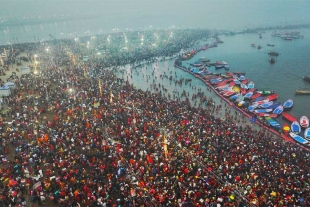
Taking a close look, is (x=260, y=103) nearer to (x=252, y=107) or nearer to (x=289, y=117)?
(x=252, y=107)

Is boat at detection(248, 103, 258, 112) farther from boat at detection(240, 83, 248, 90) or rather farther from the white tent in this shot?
the white tent

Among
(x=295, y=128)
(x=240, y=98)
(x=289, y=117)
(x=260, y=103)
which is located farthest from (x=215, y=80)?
(x=295, y=128)

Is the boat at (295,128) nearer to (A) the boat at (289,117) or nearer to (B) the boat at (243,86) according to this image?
(A) the boat at (289,117)

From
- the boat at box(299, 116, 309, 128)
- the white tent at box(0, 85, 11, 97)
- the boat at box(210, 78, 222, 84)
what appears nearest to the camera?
the boat at box(299, 116, 309, 128)

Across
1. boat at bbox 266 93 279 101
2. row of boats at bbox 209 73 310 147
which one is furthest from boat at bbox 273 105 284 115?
boat at bbox 266 93 279 101

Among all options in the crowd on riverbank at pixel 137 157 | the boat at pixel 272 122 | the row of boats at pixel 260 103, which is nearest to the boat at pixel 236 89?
the row of boats at pixel 260 103

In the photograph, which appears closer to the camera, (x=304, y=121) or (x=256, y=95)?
(x=304, y=121)

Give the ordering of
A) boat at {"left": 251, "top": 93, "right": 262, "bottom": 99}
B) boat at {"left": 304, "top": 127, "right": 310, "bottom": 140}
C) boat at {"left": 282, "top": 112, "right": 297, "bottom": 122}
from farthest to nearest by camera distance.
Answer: boat at {"left": 251, "top": 93, "right": 262, "bottom": 99}
boat at {"left": 282, "top": 112, "right": 297, "bottom": 122}
boat at {"left": 304, "top": 127, "right": 310, "bottom": 140}

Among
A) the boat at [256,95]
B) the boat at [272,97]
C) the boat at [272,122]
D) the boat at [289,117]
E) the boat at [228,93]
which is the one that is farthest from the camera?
the boat at [228,93]
